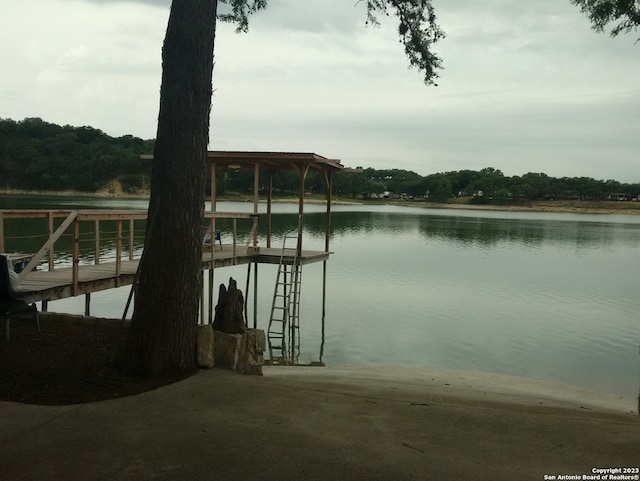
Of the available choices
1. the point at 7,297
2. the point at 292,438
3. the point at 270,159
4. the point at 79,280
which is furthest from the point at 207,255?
the point at 292,438

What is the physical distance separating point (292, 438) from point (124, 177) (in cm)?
8130

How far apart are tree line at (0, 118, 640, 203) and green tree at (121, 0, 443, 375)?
2124 inches

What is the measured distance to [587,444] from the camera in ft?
13.1

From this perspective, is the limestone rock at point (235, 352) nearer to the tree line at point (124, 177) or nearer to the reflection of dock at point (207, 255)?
the reflection of dock at point (207, 255)

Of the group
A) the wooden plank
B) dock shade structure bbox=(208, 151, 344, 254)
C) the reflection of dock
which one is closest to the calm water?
the reflection of dock

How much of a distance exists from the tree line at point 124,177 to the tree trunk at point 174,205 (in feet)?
177

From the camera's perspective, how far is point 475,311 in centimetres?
1573

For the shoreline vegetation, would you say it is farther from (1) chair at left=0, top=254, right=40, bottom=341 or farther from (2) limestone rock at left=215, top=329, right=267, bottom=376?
(2) limestone rock at left=215, top=329, right=267, bottom=376

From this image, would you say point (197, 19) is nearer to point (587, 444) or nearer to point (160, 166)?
point (160, 166)

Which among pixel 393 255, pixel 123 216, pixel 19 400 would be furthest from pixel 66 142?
pixel 19 400

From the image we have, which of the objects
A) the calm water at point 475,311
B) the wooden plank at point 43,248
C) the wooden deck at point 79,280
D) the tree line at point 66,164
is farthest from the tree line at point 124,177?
the wooden plank at point 43,248

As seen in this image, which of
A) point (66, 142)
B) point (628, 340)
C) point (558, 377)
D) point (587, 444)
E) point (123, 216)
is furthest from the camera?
point (66, 142)

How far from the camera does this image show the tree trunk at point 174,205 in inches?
205

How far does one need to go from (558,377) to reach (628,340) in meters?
3.82
